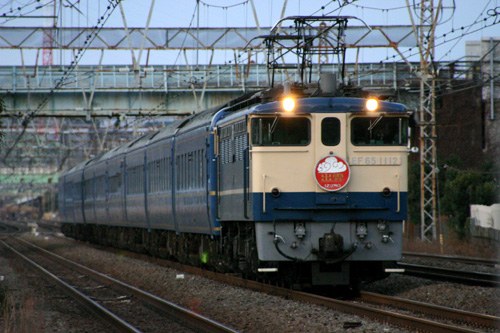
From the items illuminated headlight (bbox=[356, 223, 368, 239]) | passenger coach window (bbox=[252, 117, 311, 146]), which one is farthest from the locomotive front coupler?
passenger coach window (bbox=[252, 117, 311, 146])

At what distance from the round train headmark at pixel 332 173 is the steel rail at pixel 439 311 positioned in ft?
6.14

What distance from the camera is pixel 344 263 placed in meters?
17.7

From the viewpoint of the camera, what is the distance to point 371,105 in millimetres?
17688

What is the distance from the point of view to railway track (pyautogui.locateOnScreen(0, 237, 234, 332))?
1495cm

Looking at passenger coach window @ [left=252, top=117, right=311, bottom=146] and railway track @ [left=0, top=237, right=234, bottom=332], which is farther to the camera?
passenger coach window @ [left=252, top=117, right=311, bottom=146]

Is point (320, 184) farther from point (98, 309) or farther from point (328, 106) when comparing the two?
point (98, 309)

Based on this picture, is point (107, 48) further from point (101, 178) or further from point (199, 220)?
point (199, 220)

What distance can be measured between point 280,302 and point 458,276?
611cm

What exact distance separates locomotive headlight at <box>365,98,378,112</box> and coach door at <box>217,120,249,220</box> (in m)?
2.09

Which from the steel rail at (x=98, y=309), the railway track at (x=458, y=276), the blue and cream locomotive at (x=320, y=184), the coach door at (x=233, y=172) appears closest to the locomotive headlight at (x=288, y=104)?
the blue and cream locomotive at (x=320, y=184)

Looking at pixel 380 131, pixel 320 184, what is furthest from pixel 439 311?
pixel 380 131

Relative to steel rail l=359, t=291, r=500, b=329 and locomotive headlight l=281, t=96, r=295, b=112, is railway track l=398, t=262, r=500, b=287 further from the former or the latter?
locomotive headlight l=281, t=96, r=295, b=112

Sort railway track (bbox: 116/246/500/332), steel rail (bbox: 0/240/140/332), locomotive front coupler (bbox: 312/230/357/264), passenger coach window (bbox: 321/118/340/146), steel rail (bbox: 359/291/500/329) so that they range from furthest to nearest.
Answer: passenger coach window (bbox: 321/118/340/146) < locomotive front coupler (bbox: 312/230/357/264) < steel rail (bbox: 0/240/140/332) < steel rail (bbox: 359/291/500/329) < railway track (bbox: 116/246/500/332)

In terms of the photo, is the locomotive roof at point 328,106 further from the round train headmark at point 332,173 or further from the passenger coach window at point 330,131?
the round train headmark at point 332,173
